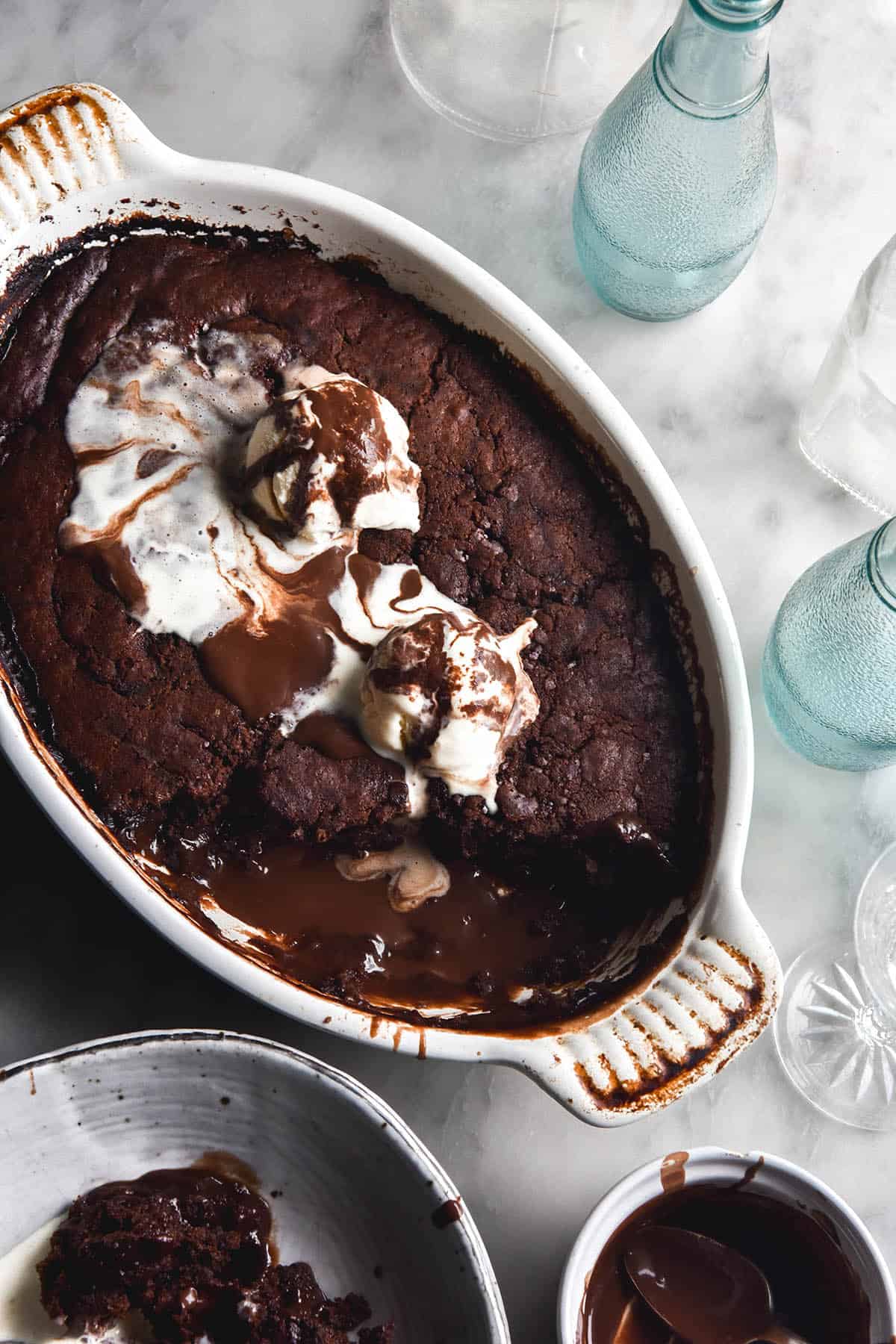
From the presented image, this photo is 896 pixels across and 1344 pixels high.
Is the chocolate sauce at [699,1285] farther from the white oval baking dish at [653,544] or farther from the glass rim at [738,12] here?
the glass rim at [738,12]

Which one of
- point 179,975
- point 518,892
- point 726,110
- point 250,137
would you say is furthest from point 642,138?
point 179,975

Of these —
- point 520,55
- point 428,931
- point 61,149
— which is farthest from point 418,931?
point 520,55

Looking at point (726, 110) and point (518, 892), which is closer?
point (726, 110)

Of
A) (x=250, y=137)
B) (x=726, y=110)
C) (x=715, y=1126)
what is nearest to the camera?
(x=726, y=110)

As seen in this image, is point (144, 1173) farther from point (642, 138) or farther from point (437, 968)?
point (642, 138)

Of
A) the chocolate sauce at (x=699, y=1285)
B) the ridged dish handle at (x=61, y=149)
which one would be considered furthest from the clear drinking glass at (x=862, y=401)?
the chocolate sauce at (x=699, y=1285)

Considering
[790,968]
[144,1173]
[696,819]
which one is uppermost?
[696,819]
